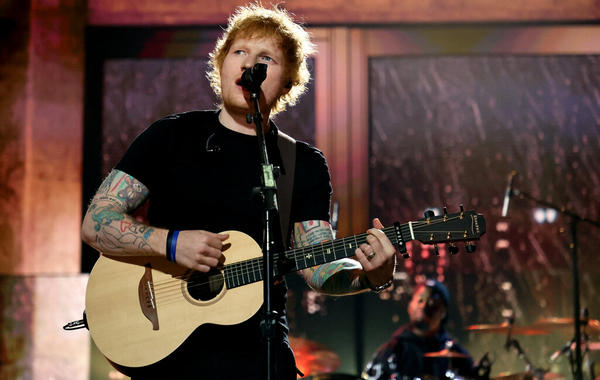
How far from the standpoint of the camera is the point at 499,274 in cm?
587

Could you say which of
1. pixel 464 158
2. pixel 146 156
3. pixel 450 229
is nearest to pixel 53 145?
pixel 464 158

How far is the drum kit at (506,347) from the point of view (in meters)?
4.88

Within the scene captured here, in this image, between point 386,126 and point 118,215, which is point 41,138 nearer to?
point 386,126

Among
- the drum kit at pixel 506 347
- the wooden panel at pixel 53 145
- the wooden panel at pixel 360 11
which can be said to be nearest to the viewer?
the drum kit at pixel 506 347

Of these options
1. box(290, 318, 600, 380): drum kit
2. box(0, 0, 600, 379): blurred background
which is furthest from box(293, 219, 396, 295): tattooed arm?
box(0, 0, 600, 379): blurred background

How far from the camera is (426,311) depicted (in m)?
5.36

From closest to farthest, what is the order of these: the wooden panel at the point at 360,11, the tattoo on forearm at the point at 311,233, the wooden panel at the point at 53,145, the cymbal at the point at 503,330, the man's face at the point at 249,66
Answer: the man's face at the point at 249,66, the tattoo on forearm at the point at 311,233, the cymbal at the point at 503,330, the wooden panel at the point at 53,145, the wooden panel at the point at 360,11

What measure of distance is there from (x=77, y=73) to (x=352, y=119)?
2.31 metres

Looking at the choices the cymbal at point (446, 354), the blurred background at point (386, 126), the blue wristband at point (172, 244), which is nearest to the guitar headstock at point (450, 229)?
the blue wristband at point (172, 244)

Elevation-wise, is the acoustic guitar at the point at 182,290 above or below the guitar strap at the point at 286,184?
below

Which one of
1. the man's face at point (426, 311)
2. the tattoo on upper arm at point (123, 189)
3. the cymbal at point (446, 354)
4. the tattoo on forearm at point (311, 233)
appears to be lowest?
the cymbal at point (446, 354)

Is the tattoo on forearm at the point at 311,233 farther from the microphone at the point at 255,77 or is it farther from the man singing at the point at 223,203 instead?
the microphone at the point at 255,77

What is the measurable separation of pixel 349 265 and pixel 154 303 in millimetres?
725

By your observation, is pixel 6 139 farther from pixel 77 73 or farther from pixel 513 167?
pixel 513 167
